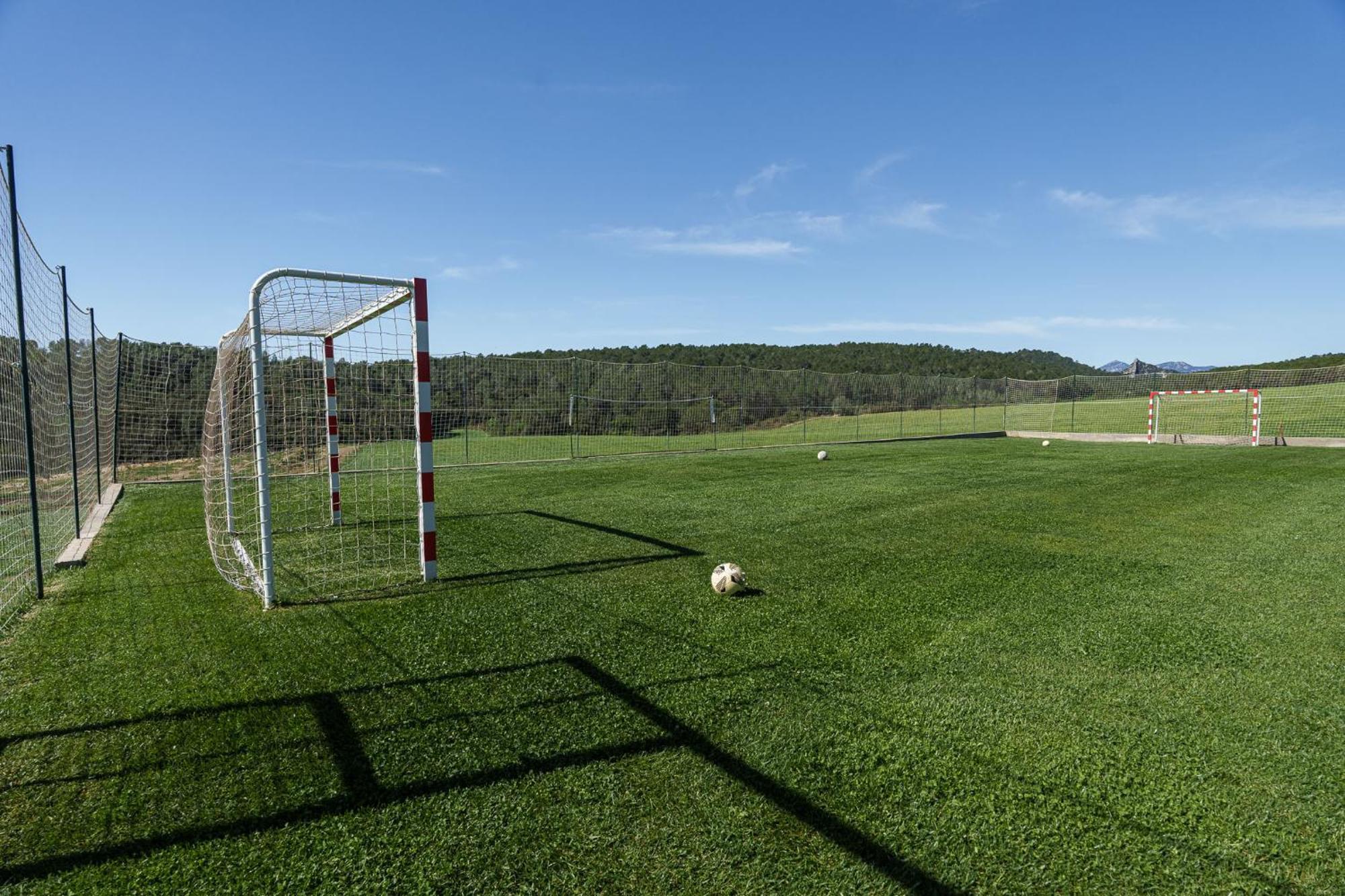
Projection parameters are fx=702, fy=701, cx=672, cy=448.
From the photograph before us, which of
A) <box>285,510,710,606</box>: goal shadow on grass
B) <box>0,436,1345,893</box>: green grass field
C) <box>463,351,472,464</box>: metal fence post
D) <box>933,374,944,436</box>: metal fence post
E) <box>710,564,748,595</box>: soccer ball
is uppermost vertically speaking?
<box>933,374,944,436</box>: metal fence post

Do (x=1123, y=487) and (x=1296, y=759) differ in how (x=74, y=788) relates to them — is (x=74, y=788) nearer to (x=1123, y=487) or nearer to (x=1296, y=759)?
(x=1296, y=759)

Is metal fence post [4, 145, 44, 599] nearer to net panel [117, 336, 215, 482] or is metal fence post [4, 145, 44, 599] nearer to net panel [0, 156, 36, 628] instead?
net panel [0, 156, 36, 628]

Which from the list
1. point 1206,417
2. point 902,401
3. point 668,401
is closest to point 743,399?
point 668,401

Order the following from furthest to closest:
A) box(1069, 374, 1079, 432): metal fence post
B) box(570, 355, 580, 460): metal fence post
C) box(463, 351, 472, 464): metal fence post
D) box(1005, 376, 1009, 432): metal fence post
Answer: box(1005, 376, 1009, 432): metal fence post
box(1069, 374, 1079, 432): metal fence post
box(570, 355, 580, 460): metal fence post
box(463, 351, 472, 464): metal fence post

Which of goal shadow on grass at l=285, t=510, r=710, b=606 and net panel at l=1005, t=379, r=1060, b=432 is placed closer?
goal shadow on grass at l=285, t=510, r=710, b=606

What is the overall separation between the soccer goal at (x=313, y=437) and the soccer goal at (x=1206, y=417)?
20.5 meters

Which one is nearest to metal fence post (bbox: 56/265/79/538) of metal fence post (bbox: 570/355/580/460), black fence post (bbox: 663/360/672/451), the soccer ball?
the soccer ball

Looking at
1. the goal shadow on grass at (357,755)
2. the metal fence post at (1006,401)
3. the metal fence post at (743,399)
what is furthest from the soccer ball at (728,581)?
the metal fence post at (1006,401)

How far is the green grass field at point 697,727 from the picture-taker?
2.06m

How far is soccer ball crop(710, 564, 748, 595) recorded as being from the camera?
4.70 m

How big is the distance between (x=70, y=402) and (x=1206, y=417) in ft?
96.5

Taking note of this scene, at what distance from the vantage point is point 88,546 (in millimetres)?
6445

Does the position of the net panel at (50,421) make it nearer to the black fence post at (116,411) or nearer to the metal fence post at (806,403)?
the black fence post at (116,411)

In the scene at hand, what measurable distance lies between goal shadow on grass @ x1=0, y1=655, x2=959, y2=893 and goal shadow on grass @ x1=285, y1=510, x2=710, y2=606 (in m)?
1.76
